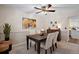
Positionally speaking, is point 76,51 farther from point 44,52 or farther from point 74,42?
point 44,52

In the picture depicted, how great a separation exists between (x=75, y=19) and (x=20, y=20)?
0.77 metres

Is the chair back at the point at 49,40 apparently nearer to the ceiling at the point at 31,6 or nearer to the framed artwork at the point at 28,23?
the framed artwork at the point at 28,23

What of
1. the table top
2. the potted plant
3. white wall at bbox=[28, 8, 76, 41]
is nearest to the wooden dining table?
the table top

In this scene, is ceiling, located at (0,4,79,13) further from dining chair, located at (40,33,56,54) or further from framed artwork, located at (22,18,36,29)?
dining chair, located at (40,33,56,54)

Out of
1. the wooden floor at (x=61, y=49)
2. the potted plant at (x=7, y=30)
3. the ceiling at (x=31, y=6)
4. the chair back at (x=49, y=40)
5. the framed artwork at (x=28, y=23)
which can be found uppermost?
the ceiling at (x=31, y=6)

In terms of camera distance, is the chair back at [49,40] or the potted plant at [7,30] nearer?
the potted plant at [7,30]

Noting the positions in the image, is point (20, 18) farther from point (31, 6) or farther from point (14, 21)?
point (31, 6)

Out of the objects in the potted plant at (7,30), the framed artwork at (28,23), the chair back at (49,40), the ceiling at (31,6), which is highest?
the ceiling at (31,6)

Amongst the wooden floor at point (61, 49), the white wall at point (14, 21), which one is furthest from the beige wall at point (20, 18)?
the wooden floor at point (61, 49)

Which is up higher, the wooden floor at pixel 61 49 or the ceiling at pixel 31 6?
the ceiling at pixel 31 6

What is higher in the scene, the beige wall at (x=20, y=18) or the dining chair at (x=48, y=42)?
the beige wall at (x=20, y=18)

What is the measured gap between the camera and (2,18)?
1.31m

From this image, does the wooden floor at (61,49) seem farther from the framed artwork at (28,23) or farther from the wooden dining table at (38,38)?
the framed artwork at (28,23)

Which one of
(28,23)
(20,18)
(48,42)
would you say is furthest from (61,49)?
(20,18)
